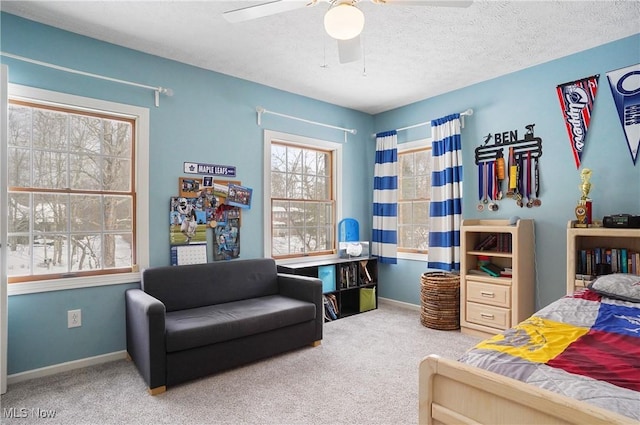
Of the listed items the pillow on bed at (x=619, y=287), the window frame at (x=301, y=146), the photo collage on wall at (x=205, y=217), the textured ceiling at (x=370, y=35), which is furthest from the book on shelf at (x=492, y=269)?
the photo collage on wall at (x=205, y=217)

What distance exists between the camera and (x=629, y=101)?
2.95 metres

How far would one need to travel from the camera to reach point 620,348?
1.47m

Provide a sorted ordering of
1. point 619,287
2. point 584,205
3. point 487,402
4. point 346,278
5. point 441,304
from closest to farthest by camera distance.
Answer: point 487,402 → point 619,287 → point 584,205 → point 441,304 → point 346,278

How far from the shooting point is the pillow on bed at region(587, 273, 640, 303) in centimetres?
228

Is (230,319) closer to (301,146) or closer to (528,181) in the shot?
(301,146)

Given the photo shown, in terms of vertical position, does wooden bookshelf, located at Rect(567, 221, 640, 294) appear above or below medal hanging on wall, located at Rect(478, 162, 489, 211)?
below

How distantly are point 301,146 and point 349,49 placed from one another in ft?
7.38

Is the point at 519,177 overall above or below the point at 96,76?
below

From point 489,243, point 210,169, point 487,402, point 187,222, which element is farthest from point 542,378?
point 210,169

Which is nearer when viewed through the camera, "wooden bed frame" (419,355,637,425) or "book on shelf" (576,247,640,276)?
"wooden bed frame" (419,355,637,425)

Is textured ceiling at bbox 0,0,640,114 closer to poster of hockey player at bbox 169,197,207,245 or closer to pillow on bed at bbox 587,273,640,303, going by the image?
poster of hockey player at bbox 169,197,207,245

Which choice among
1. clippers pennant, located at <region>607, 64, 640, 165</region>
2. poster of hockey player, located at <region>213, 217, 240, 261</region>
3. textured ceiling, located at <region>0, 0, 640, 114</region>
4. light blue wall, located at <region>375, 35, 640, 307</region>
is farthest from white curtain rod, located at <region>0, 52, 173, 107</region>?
clippers pennant, located at <region>607, 64, 640, 165</region>

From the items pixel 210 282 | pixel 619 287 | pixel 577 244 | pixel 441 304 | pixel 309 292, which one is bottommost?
pixel 441 304

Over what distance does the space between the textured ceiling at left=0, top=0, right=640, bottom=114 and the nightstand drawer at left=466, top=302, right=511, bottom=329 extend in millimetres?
2409
